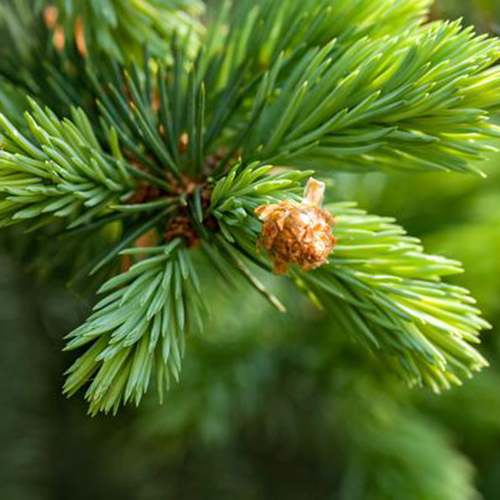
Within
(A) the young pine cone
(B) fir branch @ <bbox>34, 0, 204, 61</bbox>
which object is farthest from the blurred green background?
(A) the young pine cone

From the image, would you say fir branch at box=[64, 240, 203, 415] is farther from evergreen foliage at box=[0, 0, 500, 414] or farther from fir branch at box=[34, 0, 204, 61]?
fir branch at box=[34, 0, 204, 61]

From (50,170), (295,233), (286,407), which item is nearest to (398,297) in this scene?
(295,233)

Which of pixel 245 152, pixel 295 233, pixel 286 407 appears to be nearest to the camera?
pixel 295 233

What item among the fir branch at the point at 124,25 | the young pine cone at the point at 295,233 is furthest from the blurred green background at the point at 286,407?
the young pine cone at the point at 295,233

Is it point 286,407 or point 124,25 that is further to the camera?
point 286,407

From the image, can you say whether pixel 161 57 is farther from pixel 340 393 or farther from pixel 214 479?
pixel 214 479

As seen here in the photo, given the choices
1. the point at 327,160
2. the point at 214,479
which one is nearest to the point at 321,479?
the point at 214,479

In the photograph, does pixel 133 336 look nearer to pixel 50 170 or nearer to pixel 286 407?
pixel 50 170
